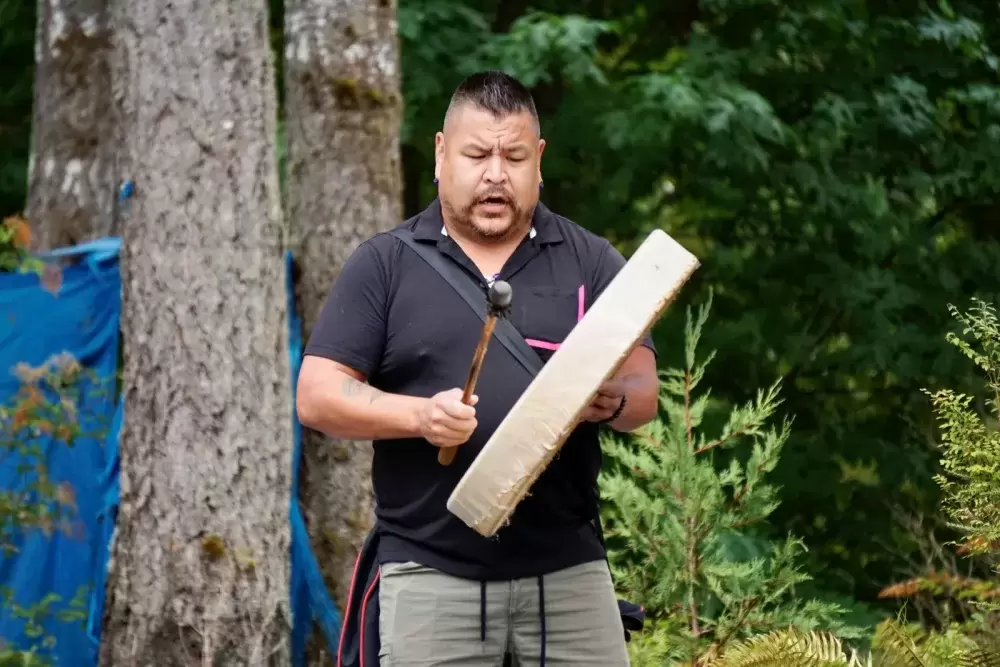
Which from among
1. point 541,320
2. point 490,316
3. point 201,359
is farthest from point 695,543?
point 490,316

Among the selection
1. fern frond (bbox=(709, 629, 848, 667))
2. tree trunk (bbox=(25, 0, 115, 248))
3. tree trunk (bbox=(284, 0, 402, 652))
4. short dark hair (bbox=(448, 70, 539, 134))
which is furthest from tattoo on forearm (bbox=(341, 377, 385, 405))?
tree trunk (bbox=(25, 0, 115, 248))

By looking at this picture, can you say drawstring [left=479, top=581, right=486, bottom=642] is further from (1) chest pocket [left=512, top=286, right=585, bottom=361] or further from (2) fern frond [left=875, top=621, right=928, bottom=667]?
(2) fern frond [left=875, top=621, right=928, bottom=667]

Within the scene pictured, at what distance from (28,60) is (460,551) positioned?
9.49m

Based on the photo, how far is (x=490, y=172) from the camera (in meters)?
3.03

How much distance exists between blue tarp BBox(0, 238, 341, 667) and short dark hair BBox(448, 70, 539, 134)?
2.86m

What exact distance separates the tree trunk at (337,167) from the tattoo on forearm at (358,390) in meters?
3.14

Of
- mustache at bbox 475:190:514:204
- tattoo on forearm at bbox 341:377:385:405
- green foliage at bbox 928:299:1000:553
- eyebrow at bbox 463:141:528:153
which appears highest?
eyebrow at bbox 463:141:528:153

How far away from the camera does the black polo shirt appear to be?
9.80 feet

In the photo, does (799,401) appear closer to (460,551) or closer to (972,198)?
(972,198)

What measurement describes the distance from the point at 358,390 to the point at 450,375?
0.20 meters

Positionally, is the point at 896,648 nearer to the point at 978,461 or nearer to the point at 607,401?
the point at 978,461

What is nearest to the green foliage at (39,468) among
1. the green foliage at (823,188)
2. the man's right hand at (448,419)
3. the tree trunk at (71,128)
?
the tree trunk at (71,128)

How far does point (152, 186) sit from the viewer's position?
16.9 ft

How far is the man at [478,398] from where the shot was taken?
2.98 m
